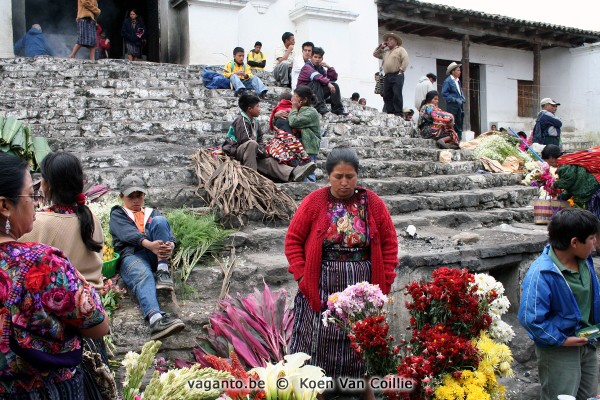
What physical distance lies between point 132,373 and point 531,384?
3.10 metres

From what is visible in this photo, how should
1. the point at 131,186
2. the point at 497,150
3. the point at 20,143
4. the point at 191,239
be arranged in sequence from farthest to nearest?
the point at 497,150 < the point at 20,143 < the point at 191,239 < the point at 131,186

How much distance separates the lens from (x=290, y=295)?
15.1ft

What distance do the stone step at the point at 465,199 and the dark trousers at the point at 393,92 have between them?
3476 millimetres

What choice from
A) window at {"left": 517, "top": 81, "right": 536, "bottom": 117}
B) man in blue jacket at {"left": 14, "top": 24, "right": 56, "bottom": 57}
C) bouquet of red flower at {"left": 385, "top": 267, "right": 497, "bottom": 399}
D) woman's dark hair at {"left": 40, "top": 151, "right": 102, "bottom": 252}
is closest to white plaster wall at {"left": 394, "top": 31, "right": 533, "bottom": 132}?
window at {"left": 517, "top": 81, "right": 536, "bottom": 117}

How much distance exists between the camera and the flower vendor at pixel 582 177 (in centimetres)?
575

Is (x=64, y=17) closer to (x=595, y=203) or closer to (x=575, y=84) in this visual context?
(x=595, y=203)

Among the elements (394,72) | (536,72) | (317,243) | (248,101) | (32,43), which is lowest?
(317,243)

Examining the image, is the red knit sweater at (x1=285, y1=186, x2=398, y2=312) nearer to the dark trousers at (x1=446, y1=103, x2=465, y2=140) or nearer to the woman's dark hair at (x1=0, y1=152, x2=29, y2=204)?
the woman's dark hair at (x1=0, y1=152, x2=29, y2=204)

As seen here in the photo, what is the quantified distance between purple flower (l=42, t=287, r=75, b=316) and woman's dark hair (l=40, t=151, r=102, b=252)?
1.06 metres

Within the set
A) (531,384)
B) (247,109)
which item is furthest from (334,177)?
(247,109)

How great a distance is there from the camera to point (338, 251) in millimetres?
3285

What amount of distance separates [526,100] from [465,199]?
13.7 m

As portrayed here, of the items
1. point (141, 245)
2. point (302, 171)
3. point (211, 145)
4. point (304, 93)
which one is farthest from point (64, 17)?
point (141, 245)

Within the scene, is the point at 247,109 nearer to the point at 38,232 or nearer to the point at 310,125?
the point at 310,125
